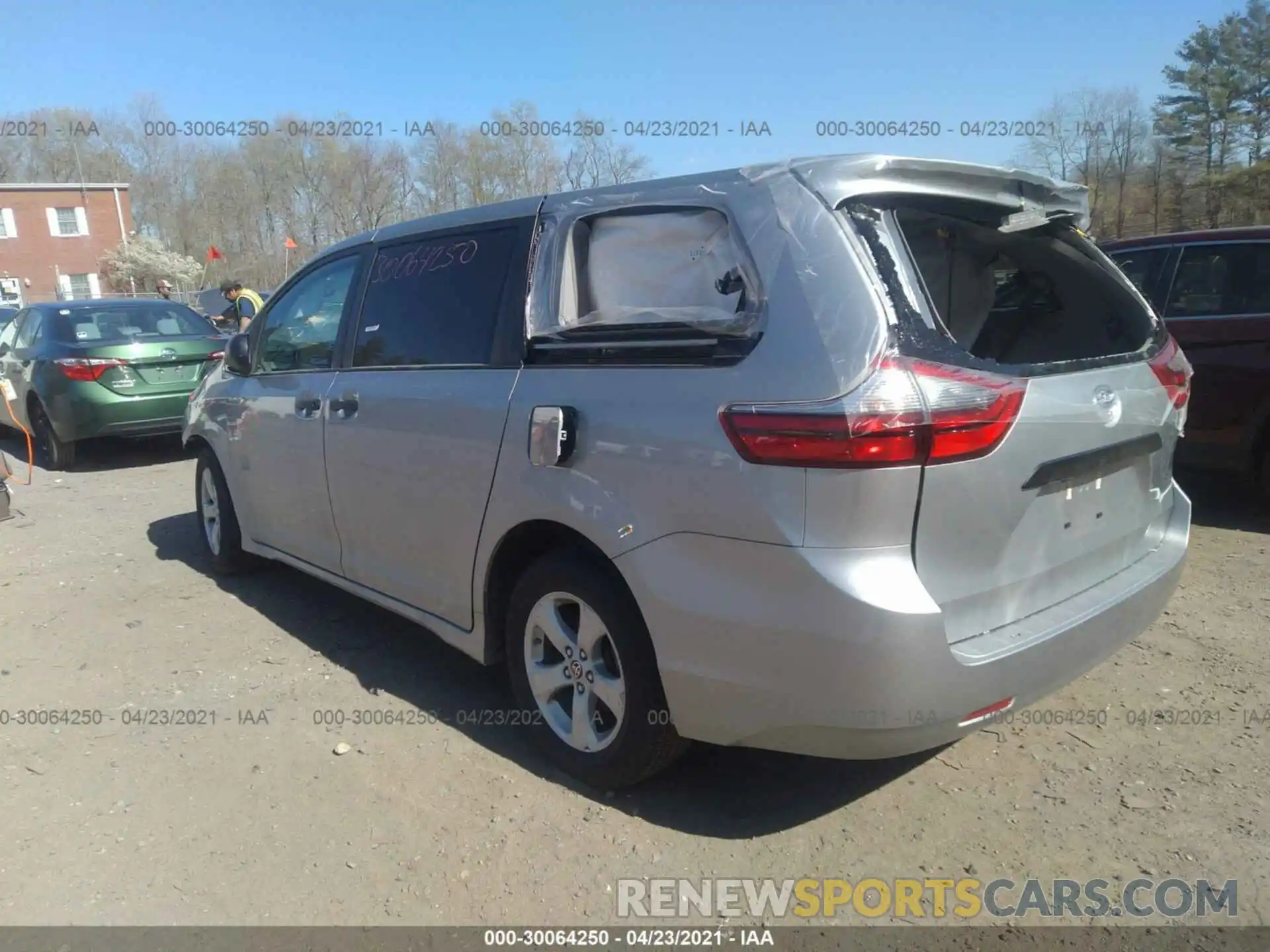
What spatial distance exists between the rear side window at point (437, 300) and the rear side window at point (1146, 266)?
4.42 meters

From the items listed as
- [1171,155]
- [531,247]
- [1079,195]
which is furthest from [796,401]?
[1171,155]

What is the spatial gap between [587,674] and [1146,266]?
16.6 ft

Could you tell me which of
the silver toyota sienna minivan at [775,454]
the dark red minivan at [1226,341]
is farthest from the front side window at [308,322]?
the dark red minivan at [1226,341]

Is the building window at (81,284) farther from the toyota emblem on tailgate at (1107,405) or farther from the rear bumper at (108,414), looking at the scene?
the toyota emblem on tailgate at (1107,405)

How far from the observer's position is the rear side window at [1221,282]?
5312 mm

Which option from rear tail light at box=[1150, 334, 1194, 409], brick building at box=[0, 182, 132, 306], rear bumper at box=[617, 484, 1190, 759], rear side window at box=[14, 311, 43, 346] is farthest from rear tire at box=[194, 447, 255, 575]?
brick building at box=[0, 182, 132, 306]

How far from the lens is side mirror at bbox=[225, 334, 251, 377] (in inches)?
187

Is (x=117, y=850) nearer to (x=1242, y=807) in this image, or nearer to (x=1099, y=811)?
(x=1099, y=811)

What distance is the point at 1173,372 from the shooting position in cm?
301

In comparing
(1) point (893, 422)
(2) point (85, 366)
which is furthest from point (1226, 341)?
(2) point (85, 366)

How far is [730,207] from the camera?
2.53 metres

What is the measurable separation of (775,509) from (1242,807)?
184 cm

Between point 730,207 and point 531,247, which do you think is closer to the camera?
point 730,207

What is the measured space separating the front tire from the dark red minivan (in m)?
4.39
